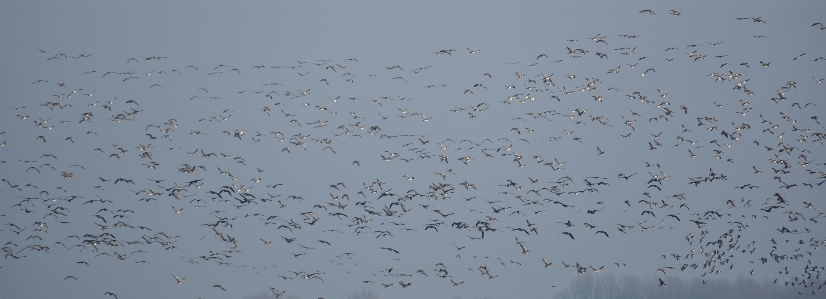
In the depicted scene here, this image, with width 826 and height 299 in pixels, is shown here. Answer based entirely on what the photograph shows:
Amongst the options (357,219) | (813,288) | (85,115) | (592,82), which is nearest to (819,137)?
(592,82)

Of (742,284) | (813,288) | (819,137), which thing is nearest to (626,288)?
(742,284)

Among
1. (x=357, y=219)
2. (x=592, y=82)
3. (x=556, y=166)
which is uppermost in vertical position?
(x=592, y=82)

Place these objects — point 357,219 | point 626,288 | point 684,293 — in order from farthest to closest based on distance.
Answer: point 626,288 → point 684,293 → point 357,219

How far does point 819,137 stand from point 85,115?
53.7m

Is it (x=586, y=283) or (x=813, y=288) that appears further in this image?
(x=586, y=283)

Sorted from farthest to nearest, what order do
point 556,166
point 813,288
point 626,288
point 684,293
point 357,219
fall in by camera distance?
point 626,288 < point 684,293 < point 813,288 < point 556,166 < point 357,219

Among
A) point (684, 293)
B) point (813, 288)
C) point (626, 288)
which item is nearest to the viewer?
point (813, 288)

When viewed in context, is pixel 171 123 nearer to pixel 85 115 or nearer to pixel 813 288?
pixel 85 115

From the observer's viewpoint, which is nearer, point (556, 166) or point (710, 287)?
point (556, 166)

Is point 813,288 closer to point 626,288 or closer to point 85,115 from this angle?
point 626,288

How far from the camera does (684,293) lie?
15325 cm

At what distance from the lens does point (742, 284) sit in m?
160

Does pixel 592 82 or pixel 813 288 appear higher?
pixel 592 82

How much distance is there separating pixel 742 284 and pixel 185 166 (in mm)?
115475
